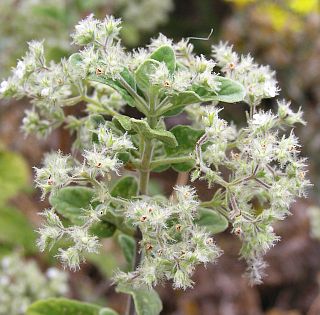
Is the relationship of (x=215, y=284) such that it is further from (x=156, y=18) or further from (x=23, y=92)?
(x=23, y=92)

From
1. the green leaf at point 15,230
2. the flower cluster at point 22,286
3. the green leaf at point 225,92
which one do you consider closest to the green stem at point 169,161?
the green leaf at point 225,92

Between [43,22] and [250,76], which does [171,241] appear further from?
[43,22]

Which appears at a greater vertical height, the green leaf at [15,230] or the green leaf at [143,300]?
the green leaf at [15,230]

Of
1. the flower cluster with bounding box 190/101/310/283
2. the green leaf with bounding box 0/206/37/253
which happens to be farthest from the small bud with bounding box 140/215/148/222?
the green leaf with bounding box 0/206/37/253

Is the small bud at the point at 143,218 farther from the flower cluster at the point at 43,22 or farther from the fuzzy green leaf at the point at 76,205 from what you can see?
the flower cluster at the point at 43,22

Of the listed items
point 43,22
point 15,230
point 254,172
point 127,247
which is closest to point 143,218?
point 254,172

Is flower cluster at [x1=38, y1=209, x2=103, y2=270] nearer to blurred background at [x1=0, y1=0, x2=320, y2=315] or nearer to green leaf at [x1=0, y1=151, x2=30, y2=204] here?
blurred background at [x1=0, y1=0, x2=320, y2=315]
